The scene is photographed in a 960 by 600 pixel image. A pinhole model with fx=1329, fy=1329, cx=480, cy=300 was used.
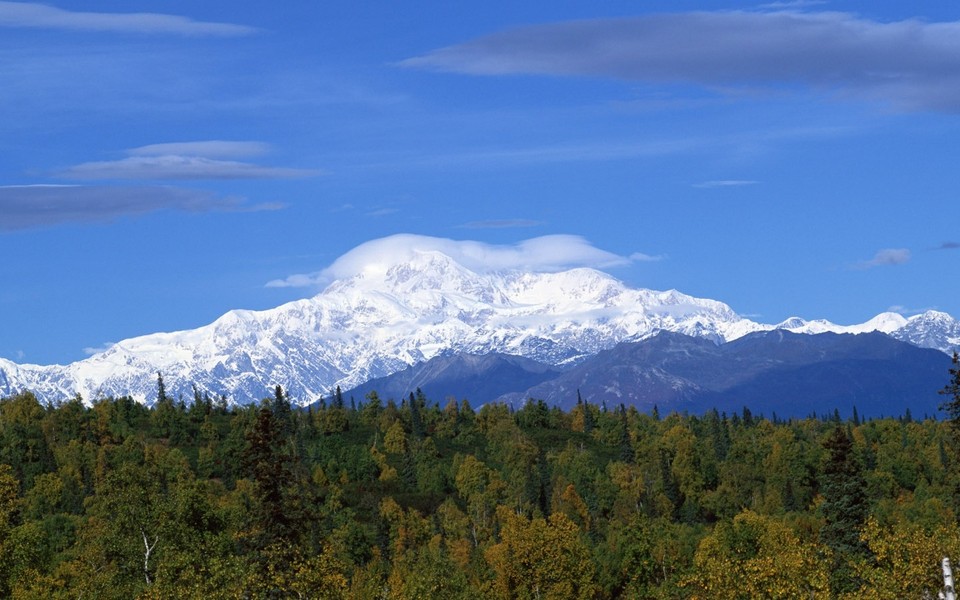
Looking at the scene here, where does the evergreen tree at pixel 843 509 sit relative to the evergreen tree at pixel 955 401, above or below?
below

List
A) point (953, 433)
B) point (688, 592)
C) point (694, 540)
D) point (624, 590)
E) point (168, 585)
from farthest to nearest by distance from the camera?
point (694, 540) → point (624, 590) → point (688, 592) → point (953, 433) → point (168, 585)

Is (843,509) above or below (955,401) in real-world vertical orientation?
below

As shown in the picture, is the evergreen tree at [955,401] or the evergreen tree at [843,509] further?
the evergreen tree at [843,509]

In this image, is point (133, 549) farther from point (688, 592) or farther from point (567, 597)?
point (688, 592)

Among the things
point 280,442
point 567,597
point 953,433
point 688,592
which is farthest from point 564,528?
point 280,442

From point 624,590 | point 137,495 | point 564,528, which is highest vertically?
point 137,495

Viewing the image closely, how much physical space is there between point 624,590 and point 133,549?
96866mm

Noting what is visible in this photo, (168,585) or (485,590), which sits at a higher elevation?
(168,585)

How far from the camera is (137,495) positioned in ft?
308

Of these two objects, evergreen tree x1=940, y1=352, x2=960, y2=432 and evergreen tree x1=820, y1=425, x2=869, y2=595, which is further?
evergreen tree x1=820, y1=425, x2=869, y2=595

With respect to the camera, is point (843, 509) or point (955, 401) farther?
point (843, 509)

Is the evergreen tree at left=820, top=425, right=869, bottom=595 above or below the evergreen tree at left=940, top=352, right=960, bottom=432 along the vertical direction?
below

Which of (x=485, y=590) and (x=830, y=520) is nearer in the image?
(x=830, y=520)

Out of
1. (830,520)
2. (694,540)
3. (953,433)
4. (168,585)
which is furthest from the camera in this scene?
(694,540)
